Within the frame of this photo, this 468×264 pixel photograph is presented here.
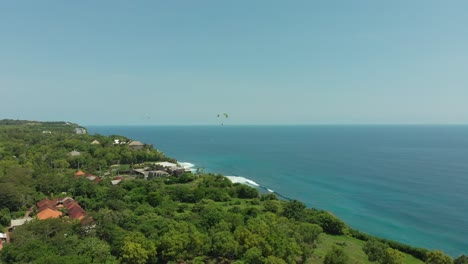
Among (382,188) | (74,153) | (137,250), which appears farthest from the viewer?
(74,153)

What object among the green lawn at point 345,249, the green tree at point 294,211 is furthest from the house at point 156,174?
the green lawn at point 345,249

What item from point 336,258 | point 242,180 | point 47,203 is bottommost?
point 242,180

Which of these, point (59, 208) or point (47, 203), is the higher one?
point (47, 203)

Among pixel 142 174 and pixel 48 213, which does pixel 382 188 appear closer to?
pixel 142 174

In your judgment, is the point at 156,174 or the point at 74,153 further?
the point at 74,153

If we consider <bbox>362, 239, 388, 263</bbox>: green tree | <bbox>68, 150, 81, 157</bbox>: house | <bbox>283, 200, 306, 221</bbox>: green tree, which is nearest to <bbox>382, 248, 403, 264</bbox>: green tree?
<bbox>362, 239, 388, 263</bbox>: green tree

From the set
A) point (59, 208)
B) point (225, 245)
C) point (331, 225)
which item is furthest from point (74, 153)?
point (331, 225)

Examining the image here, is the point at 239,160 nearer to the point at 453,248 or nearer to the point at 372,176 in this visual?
the point at 372,176

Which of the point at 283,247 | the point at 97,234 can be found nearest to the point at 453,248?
the point at 283,247

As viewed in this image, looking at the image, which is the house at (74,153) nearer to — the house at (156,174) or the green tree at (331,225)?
the house at (156,174)
